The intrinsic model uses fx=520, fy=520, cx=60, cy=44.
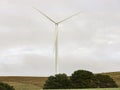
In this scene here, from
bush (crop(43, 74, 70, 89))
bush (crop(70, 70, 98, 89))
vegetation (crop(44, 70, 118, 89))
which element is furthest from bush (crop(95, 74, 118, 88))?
bush (crop(43, 74, 70, 89))

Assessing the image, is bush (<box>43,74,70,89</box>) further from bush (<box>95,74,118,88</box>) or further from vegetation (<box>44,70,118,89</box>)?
bush (<box>95,74,118,88</box>)

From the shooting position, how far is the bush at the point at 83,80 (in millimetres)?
72688

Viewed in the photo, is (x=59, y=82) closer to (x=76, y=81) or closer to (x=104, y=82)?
(x=76, y=81)

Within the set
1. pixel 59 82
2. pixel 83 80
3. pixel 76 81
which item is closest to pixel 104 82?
pixel 83 80

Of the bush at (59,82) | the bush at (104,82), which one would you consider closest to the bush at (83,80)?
the bush at (59,82)

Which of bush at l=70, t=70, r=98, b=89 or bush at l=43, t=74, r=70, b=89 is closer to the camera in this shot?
bush at l=43, t=74, r=70, b=89

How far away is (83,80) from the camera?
239 ft

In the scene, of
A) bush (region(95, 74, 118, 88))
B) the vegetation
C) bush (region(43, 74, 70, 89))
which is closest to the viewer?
bush (region(43, 74, 70, 89))

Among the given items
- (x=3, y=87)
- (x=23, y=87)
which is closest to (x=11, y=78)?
(x=23, y=87)

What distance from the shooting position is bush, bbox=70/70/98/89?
72.7m

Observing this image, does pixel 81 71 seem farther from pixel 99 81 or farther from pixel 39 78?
pixel 39 78

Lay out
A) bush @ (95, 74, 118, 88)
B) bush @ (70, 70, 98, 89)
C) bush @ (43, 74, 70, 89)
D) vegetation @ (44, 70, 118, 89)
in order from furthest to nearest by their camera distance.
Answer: bush @ (95, 74, 118, 88)
bush @ (70, 70, 98, 89)
vegetation @ (44, 70, 118, 89)
bush @ (43, 74, 70, 89)

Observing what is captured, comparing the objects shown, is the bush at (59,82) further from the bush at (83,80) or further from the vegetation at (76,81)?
the bush at (83,80)

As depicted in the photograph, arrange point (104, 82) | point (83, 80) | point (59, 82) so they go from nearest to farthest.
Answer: point (59, 82), point (83, 80), point (104, 82)
